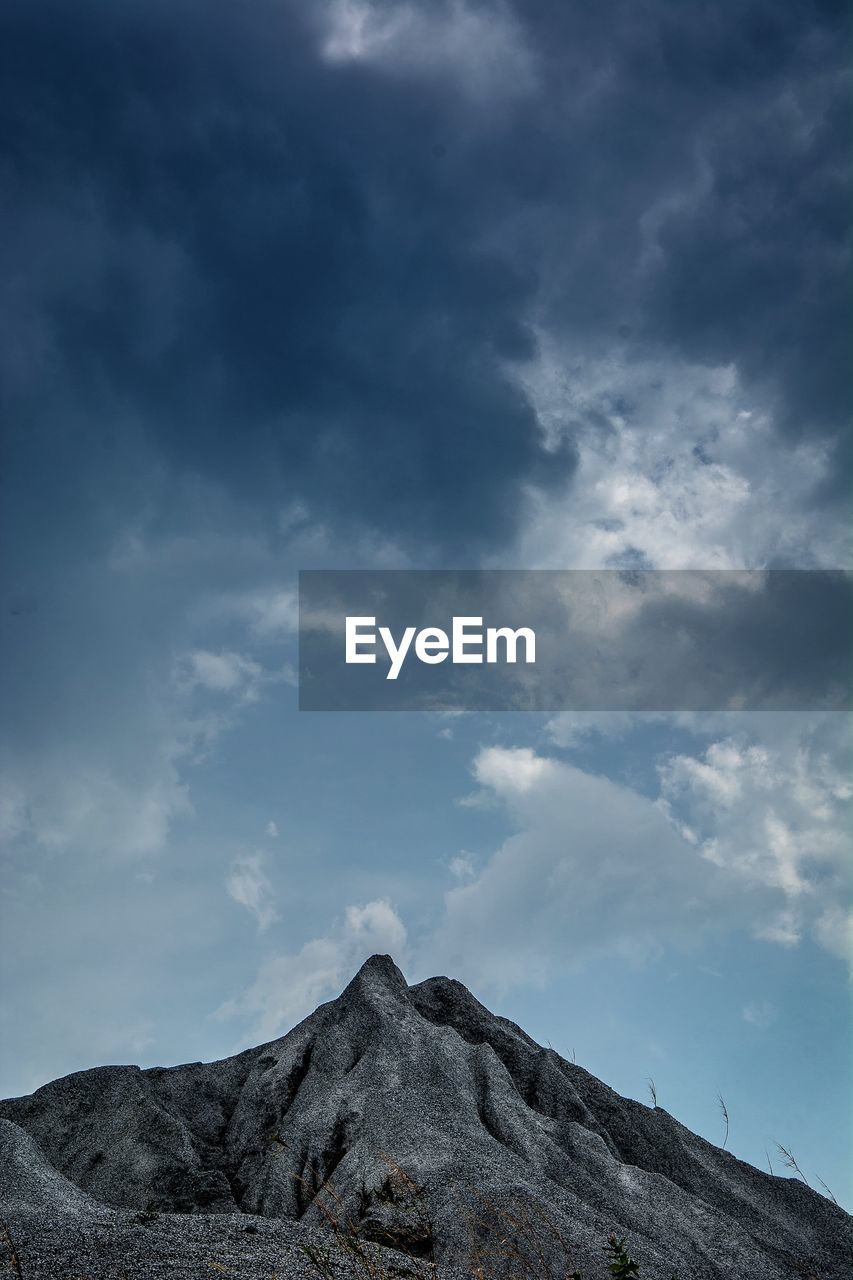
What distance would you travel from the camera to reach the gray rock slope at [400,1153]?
16.7 m

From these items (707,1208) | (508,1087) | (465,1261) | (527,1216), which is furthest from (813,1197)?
(465,1261)

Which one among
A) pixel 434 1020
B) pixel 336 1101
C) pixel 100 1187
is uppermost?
pixel 434 1020

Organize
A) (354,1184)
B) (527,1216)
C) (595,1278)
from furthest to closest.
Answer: (354,1184), (527,1216), (595,1278)

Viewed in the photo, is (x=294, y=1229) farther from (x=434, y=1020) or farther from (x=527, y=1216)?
(x=434, y=1020)

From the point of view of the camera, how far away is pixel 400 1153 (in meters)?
20.6

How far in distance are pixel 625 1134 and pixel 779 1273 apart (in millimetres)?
9370

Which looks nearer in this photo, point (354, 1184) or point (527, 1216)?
point (527, 1216)

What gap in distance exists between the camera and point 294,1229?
14.6 meters

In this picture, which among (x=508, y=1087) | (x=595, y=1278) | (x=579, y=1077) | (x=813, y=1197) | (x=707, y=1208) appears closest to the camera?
(x=595, y=1278)

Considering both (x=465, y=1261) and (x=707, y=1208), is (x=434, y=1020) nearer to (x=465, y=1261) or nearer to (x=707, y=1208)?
(x=707, y=1208)

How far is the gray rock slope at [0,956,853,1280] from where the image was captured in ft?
54.6

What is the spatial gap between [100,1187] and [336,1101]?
6.67m

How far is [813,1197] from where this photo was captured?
29.8 meters

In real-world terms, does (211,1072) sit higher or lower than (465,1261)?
higher
